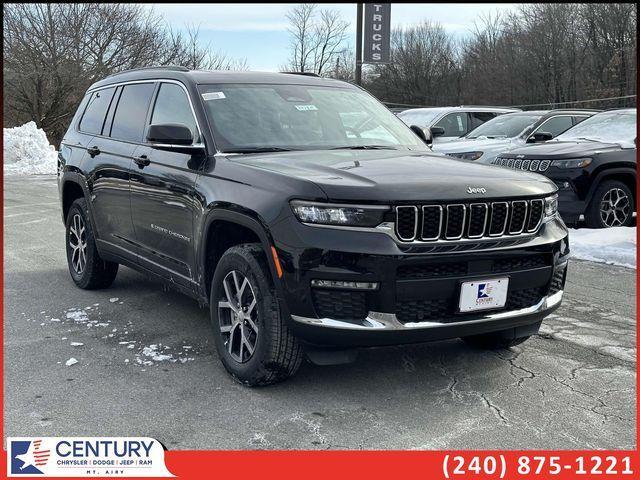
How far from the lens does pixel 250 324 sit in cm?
396

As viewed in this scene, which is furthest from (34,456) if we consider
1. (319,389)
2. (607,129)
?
(607,129)

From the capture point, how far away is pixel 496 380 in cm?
410

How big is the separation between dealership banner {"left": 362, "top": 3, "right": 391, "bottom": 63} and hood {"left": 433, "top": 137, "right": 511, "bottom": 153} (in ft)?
34.8

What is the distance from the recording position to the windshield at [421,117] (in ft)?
46.8

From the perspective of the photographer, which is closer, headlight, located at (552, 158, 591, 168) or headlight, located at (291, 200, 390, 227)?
headlight, located at (291, 200, 390, 227)

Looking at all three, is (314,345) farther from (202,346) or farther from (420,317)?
(202,346)

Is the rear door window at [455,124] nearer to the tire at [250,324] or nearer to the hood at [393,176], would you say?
the hood at [393,176]

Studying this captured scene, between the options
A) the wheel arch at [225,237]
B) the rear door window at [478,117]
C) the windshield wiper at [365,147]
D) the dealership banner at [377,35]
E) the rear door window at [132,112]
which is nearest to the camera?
the wheel arch at [225,237]

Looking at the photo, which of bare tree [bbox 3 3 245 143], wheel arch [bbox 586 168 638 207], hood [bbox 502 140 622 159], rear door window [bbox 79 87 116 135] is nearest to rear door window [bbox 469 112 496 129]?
hood [bbox 502 140 622 159]

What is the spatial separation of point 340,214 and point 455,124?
11644 mm

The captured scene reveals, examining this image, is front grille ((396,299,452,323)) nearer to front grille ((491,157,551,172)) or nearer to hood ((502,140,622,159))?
front grille ((491,157,551,172))

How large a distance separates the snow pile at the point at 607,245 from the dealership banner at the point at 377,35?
14.6 metres

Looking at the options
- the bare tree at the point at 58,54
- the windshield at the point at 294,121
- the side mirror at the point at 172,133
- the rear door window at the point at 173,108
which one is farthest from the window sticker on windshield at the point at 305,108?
the bare tree at the point at 58,54

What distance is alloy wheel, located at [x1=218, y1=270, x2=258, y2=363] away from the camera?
3947 millimetres
